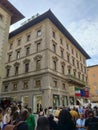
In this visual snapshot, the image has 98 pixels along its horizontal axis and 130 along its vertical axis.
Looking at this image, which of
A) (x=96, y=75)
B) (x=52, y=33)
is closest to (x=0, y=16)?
(x=52, y=33)

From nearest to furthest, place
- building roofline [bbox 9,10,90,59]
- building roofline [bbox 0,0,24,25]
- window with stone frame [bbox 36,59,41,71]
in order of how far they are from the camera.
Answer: building roofline [bbox 0,0,24,25] < window with stone frame [bbox 36,59,41,71] < building roofline [bbox 9,10,90,59]

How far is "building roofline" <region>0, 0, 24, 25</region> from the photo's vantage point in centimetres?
1844

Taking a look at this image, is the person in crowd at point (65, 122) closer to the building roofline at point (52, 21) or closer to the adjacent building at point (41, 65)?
the adjacent building at point (41, 65)

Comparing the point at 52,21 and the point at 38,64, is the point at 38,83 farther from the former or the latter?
the point at 52,21

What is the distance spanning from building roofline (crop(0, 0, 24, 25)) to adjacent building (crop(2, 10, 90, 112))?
6.47m

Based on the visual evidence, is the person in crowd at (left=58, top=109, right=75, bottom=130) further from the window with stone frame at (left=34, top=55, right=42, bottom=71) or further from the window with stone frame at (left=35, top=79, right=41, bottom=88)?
the window with stone frame at (left=34, top=55, right=42, bottom=71)

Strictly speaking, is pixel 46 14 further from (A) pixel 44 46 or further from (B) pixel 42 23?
(A) pixel 44 46

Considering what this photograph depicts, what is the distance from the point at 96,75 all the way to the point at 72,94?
31524 millimetres

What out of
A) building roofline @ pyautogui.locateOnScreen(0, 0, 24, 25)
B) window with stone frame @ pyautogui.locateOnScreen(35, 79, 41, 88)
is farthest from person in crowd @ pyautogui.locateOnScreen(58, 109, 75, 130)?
window with stone frame @ pyautogui.locateOnScreen(35, 79, 41, 88)

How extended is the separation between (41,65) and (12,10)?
927 cm

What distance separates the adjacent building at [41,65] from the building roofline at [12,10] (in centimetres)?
647

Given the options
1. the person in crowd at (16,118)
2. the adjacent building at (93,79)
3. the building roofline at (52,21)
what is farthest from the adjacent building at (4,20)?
the adjacent building at (93,79)

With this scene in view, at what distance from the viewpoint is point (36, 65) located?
2514 cm

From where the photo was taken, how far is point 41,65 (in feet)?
79.7
